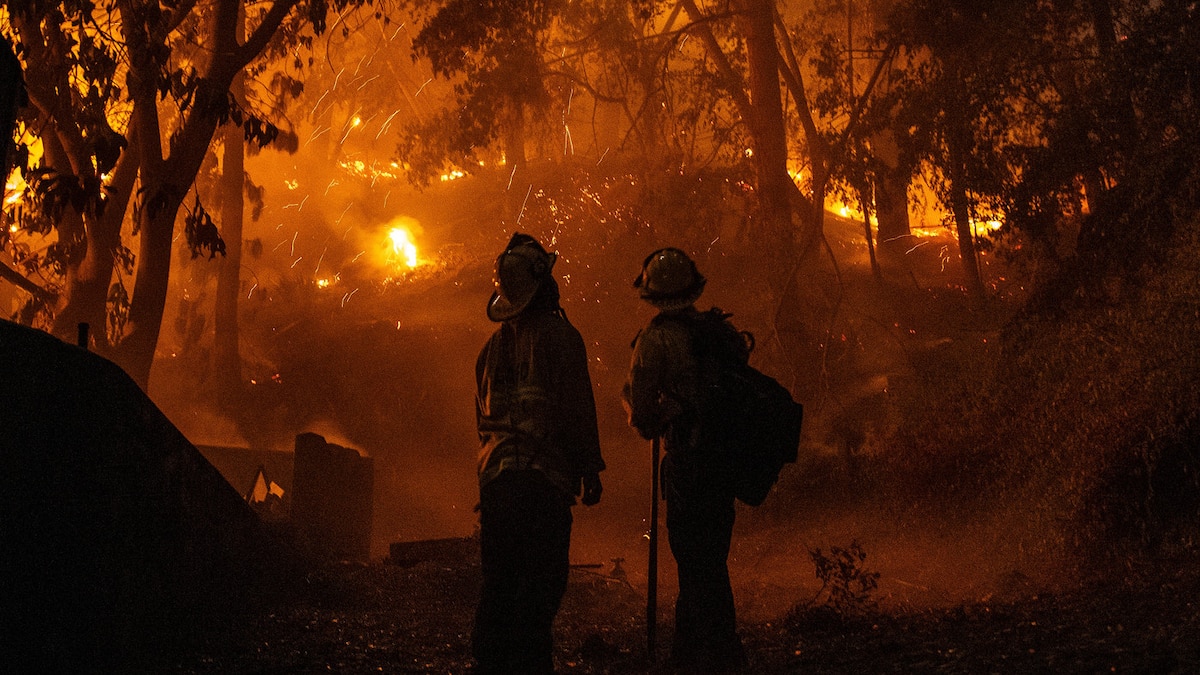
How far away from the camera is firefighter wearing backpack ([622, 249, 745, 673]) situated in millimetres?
4730

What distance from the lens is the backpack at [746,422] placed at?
4820 millimetres

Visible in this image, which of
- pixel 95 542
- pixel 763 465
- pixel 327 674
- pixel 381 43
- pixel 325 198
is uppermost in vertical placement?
pixel 381 43

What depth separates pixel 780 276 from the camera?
1545 cm

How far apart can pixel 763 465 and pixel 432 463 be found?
13.0m

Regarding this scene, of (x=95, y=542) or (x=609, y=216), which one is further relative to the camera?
(x=609, y=216)

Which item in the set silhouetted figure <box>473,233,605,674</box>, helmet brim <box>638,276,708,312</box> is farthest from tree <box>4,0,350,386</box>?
helmet brim <box>638,276,708,312</box>

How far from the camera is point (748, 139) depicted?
1805 centimetres

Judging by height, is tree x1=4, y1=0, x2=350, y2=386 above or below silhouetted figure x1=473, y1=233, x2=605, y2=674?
above

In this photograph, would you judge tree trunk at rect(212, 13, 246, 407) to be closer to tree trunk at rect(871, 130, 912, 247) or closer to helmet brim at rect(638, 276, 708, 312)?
tree trunk at rect(871, 130, 912, 247)

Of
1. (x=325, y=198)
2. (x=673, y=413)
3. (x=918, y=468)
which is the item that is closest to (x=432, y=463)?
(x=918, y=468)

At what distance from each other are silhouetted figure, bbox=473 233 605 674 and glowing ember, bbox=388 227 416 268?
68.8 feet

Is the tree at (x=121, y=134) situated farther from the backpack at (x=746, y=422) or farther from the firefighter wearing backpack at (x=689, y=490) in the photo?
the backpack at (x=746, y=422)

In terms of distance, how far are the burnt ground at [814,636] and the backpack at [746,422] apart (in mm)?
919

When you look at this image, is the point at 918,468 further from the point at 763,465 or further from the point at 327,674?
the point at 327,674
